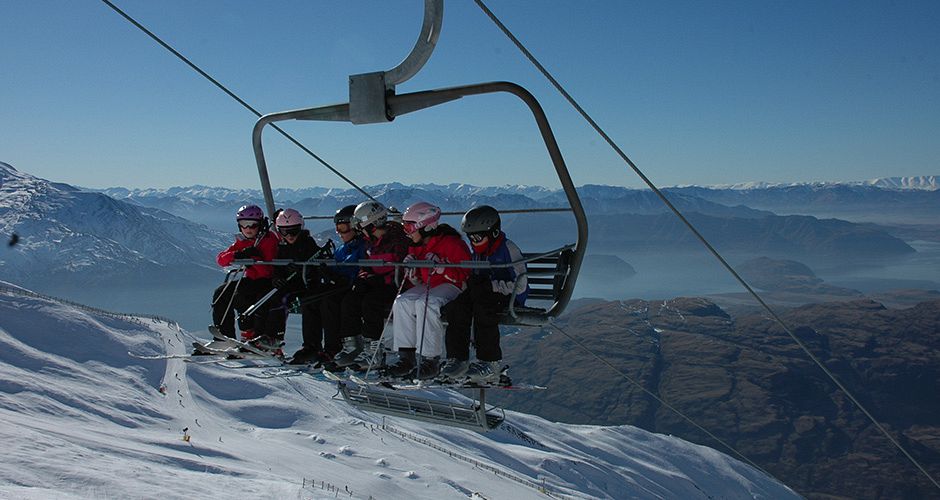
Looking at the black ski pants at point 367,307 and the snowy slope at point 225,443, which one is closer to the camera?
the black ski pants at point 367,307

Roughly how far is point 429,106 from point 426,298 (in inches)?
83.3

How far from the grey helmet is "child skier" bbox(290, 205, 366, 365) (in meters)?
0.43

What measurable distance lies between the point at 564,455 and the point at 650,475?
62.1 feet

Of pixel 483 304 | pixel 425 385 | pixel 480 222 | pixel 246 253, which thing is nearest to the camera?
pixel 425 385

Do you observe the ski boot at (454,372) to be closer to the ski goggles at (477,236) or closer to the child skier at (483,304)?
the child skier at (483,304)

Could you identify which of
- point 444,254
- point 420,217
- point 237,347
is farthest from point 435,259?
point 237,347

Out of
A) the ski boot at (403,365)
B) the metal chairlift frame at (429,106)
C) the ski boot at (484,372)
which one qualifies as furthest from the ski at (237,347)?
the ski boot at (484,372)

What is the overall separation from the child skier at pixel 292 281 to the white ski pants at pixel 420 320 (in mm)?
1490

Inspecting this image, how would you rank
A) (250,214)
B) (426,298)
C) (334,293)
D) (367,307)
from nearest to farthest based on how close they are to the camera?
(426,298)
(367,307)
(334,293)
(250,214)

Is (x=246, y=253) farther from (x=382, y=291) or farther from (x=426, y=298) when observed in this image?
(x=426, y=298)

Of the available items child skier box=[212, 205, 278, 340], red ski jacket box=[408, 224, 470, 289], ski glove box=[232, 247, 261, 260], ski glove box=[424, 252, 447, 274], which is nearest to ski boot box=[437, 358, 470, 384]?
red ski jacket box=[408, 224, 470, 289]

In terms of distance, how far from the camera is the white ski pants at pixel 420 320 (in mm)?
7090

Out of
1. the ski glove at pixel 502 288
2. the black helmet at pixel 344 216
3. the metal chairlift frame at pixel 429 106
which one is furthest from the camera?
the black helmet at pixel 344 216

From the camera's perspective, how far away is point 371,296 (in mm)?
7738
